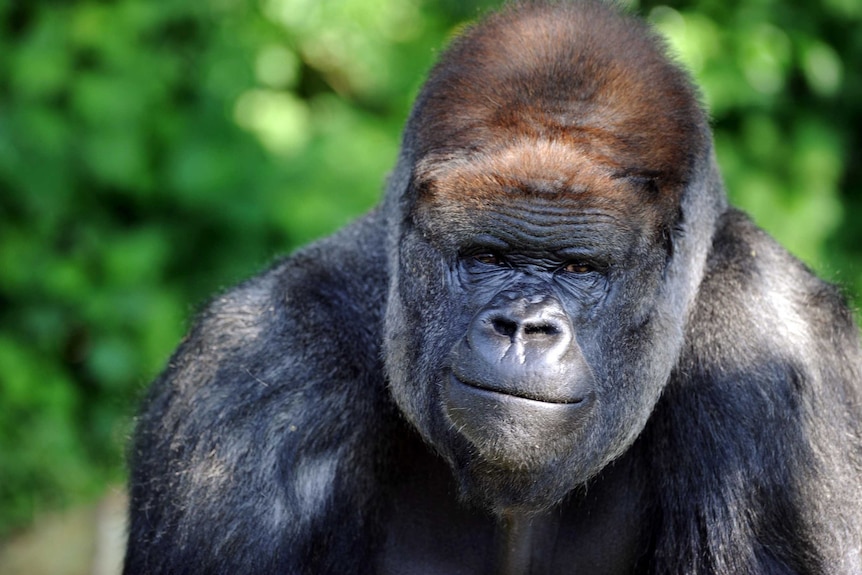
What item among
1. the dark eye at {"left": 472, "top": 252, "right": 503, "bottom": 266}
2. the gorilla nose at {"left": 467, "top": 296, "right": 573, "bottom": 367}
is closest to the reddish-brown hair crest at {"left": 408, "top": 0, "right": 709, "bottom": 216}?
the dark eye at {"left": 472, "top": 252, "right": 503, "bottom": 266}

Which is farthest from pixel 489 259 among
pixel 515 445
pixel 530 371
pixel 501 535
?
pixel 501 535

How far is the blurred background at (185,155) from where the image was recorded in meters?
7.68

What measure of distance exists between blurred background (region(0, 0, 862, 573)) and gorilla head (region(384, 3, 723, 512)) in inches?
143

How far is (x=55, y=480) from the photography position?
7.70m

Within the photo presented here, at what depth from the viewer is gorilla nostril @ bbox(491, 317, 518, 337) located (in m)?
3.42

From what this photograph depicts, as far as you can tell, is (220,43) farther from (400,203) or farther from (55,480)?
(400,203)

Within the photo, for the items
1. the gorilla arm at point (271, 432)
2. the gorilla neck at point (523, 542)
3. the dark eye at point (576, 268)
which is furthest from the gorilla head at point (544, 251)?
the gorilla neck at point (523, 542)

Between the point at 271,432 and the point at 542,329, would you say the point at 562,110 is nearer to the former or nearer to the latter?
the point at 542,329

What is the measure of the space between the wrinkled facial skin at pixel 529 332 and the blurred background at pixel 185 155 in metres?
3.70

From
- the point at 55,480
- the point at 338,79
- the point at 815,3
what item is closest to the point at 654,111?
the point at 815,3

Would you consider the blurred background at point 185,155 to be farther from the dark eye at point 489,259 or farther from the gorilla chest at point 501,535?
the dark eye at point 489,259

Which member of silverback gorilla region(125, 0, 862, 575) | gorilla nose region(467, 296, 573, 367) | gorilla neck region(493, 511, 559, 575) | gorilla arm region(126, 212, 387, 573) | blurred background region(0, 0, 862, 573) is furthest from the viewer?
blurred background region(0, 0, 862, 573)

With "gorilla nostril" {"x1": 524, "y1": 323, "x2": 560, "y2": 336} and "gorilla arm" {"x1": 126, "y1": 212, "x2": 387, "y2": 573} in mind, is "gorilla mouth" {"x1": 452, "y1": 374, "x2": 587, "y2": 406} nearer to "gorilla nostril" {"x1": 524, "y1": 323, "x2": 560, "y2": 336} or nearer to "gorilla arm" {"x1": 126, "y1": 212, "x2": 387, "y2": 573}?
"gorilla nostril" {"x1": 524, "y1": 323, "x2": 560, "y2": 336}

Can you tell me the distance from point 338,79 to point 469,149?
598 cm
